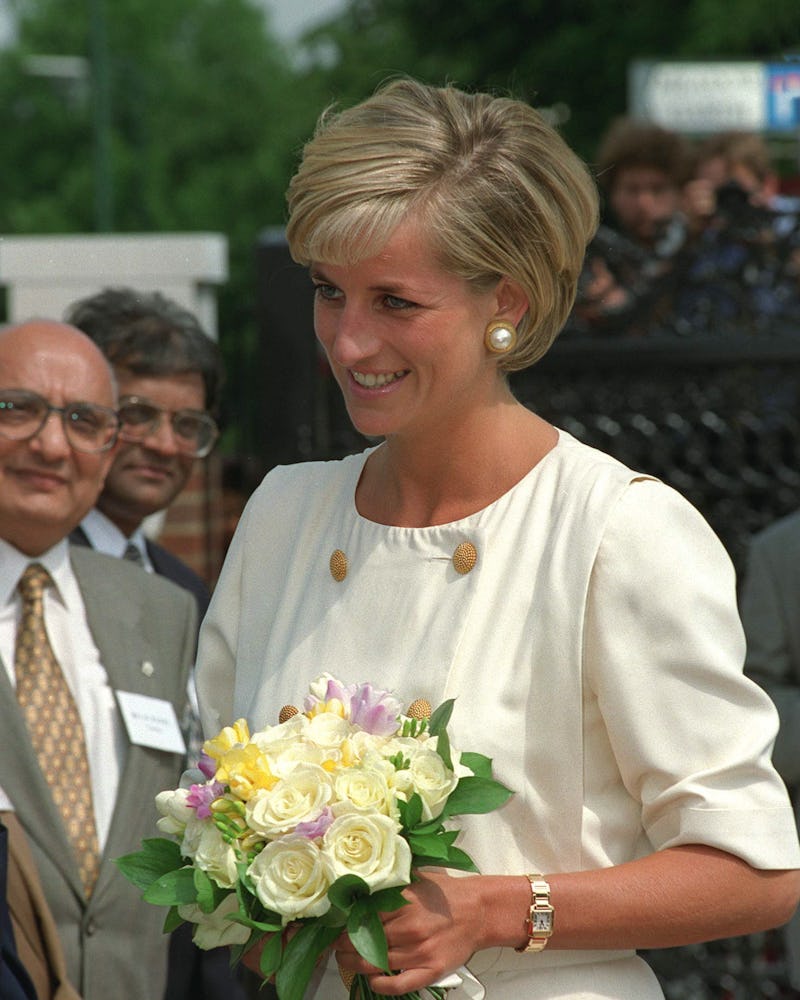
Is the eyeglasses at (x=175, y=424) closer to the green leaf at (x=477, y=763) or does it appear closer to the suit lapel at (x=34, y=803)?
the suit lapel at (x=34, y=803)

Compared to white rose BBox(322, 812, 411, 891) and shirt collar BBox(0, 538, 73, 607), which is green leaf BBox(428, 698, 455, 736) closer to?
white rose BBox(322, 812, 411, 891)

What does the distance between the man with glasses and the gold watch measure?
2420 mm

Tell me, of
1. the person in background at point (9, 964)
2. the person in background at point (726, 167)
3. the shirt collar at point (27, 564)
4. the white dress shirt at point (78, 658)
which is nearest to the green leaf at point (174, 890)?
the person in background at point (9, 964)

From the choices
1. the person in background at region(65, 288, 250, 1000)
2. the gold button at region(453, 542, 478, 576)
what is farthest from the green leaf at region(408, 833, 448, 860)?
the person in background at region(65, 288, 250, 1000)

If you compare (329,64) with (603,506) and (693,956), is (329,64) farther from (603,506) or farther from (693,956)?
(603,506)

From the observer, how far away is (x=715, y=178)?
7.09 m

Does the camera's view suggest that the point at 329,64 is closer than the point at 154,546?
No

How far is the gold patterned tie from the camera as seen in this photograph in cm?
362

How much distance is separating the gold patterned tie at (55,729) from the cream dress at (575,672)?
48.1 inches

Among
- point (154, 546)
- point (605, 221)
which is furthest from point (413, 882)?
point (605, 221)

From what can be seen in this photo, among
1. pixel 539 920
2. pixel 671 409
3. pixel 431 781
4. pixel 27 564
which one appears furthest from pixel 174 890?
pixel 671 409

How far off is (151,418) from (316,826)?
272 cm

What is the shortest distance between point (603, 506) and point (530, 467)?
0.64 ft

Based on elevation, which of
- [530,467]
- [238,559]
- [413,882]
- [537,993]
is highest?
[530,467]
